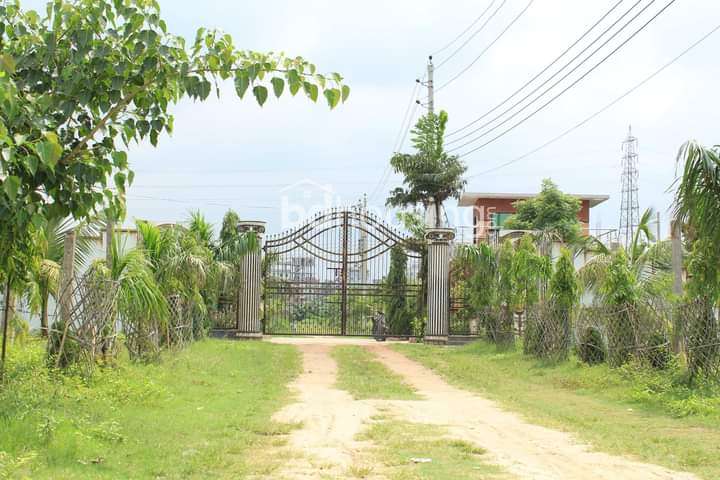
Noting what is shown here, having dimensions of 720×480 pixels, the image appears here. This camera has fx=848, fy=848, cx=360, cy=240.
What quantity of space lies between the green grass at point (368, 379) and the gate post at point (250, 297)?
382 cm

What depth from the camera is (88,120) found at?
22.0 feet

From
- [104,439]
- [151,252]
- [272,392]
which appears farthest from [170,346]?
[104,439]

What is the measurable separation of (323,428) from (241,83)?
363 centimetres

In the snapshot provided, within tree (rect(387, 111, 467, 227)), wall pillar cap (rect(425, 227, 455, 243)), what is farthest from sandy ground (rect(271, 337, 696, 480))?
tree (rect(387, 111, 467, 227))

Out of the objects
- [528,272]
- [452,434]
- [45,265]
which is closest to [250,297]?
[528,272]

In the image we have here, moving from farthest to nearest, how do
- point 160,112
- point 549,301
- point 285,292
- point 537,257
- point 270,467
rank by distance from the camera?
point 285,292 → point 537,257 → point 549,301 → point 160,112 → point 270,467

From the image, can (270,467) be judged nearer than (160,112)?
Yes

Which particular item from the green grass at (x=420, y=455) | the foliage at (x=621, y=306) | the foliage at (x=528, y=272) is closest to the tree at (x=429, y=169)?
the foliage at (x=528, y=272)

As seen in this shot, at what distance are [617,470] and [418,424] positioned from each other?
2556 mm

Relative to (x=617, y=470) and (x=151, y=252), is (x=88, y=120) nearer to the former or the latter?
(x=617, y=470)

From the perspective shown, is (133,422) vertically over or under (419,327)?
under

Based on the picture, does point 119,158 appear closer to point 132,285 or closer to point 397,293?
point 132,285

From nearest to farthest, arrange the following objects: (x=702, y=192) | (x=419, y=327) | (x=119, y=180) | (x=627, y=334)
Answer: (x=119, y=180) → (x=702, y=192) → (x=627, y=334) → (x=419, y=327)

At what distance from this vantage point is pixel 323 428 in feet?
26.5
